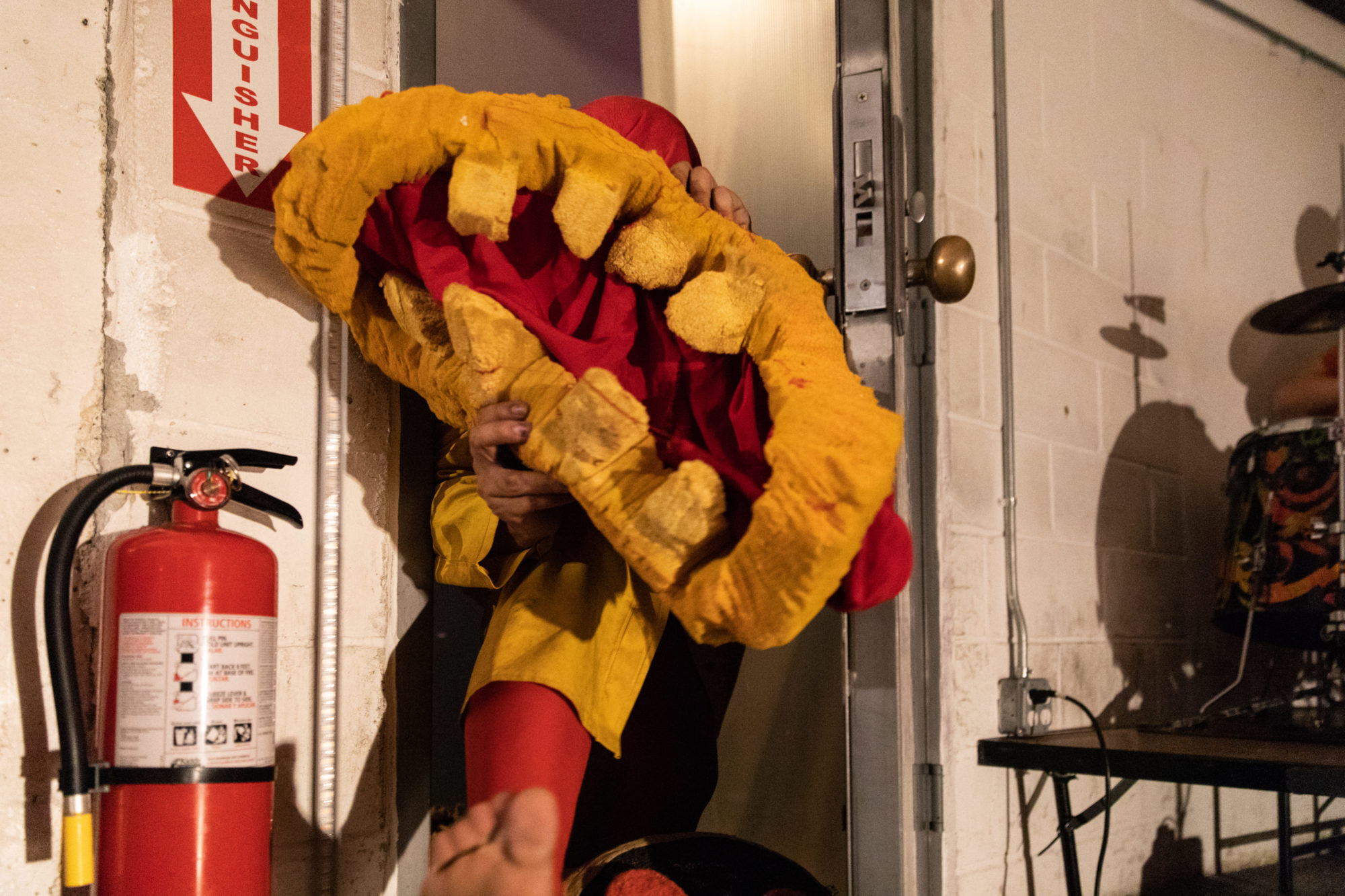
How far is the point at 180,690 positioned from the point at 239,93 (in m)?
0.54

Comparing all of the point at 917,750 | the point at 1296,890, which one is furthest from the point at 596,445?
the point at 1296,890

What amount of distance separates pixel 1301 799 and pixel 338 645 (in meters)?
2.30

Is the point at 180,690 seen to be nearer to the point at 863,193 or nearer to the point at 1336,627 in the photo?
the point at 863,193

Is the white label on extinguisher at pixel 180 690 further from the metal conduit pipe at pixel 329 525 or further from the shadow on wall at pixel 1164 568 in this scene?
the shadow on wall at pixel 1164 568

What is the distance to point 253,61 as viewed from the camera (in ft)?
2.82

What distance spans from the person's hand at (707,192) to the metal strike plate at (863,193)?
0.38 ft

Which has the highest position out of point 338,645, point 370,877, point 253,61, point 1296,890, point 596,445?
point 253,61

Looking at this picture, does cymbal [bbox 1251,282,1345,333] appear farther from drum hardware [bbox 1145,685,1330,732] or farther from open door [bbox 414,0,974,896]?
open door [bbox 414,0,974,896]

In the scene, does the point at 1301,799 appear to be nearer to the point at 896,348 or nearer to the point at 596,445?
the point at 896,348

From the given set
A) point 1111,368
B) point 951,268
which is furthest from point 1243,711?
point 951,268

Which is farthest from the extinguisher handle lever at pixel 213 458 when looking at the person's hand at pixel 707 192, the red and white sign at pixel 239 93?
the person's hand at pixel 707 192

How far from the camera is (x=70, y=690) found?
0.64 metres

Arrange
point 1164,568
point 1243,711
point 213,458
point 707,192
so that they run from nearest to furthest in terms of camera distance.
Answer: point 213,458
point 707,192
point 1243,711
point 1164,568

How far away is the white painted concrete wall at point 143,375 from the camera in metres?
0.70
